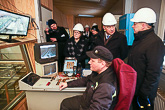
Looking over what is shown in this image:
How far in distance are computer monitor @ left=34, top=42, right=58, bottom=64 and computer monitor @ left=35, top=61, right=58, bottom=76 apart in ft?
0.23

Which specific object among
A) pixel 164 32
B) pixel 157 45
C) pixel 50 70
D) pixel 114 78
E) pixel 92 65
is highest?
pixel 164 32

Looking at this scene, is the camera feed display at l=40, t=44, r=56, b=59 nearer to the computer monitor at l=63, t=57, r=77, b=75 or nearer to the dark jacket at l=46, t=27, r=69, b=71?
the computer monitor at l=63, t=57, r=77, b=75

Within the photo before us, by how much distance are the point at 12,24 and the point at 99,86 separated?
1.41 meters

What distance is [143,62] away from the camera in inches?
49.8

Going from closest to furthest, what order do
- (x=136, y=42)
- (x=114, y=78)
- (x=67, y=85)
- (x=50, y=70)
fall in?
(x=114, y=78), (x=136, y=42), (x=67, y=85), (x=50, y=70)

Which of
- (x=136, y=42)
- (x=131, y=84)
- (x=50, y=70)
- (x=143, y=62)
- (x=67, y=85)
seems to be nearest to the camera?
(x=131, y=84)

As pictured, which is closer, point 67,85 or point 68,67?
point 67,85

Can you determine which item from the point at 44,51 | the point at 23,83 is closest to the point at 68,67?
the point at 44,51

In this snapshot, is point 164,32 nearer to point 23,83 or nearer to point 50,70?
point 50,70

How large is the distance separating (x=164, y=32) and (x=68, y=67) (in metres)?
1.78

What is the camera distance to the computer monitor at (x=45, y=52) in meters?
1.75

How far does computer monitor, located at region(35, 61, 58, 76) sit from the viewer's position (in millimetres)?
1833

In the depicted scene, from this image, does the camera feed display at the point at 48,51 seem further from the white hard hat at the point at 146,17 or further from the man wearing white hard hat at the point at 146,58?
the white hard hat at the point at 146,17

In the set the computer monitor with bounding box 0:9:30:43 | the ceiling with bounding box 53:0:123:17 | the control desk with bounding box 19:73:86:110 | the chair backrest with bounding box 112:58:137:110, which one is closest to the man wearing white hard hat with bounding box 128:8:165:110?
the chair backrest with bounding box 112:58:137:110
